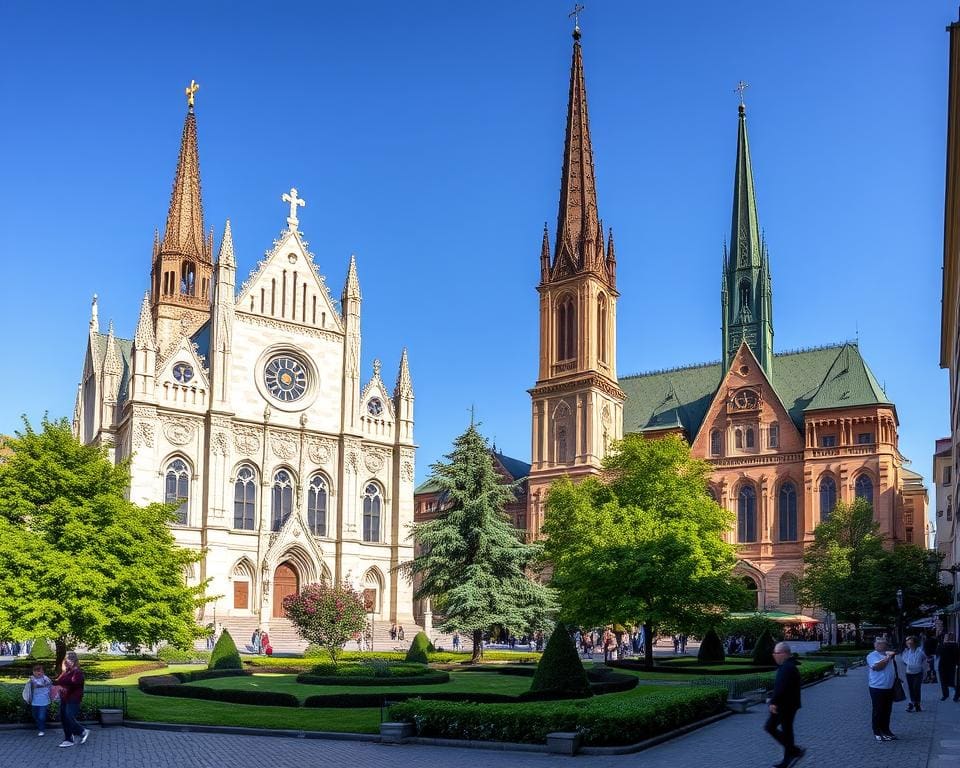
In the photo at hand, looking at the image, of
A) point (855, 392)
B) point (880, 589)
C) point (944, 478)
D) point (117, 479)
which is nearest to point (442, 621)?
point (117, 479)

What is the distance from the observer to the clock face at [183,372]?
2530 inches

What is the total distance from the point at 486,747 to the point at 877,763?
658 cm

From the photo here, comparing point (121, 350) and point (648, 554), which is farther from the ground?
point (121, 350)

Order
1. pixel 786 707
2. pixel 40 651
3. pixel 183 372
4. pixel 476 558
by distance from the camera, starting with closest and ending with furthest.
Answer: pixel 786 707 < pixel 40 651 < pixel 476 558 < pixel 183 372

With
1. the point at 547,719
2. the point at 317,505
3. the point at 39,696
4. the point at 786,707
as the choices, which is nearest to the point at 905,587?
the point at 317,505

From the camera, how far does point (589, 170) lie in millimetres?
95062

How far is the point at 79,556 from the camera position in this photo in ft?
117

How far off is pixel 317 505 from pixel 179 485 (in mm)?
9222

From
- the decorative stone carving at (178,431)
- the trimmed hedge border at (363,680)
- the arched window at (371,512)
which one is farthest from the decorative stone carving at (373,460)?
the trimmed hedge border at (363,680)

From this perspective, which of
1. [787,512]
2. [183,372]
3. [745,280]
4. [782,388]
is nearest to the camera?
[183,372]

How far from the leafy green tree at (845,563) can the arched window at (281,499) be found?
32.0 metres

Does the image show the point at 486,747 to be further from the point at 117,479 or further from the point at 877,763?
the point at 117,479

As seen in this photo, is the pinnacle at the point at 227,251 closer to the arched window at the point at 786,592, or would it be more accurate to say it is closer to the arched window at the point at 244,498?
the arched window at the point at 244,498

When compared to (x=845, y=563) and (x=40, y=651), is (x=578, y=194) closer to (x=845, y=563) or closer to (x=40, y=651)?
(x=845, y=563)
